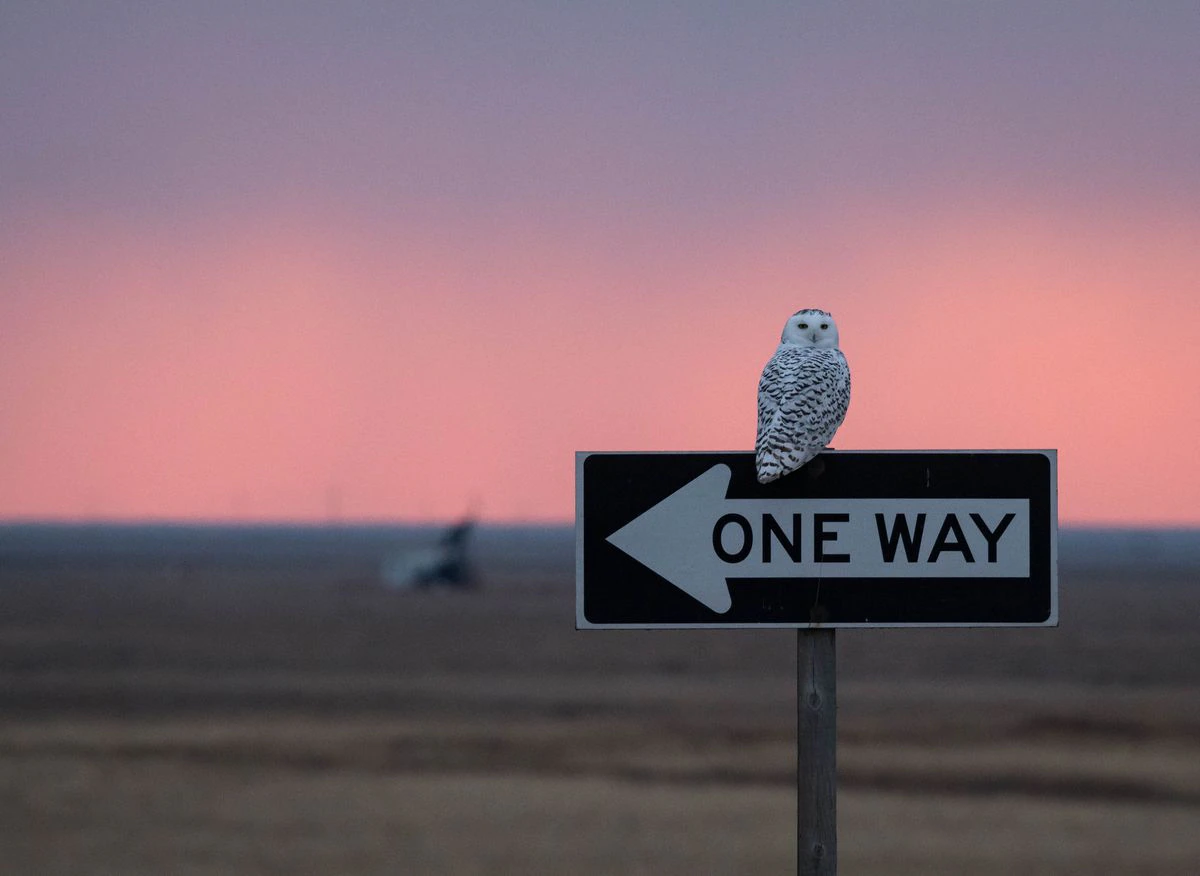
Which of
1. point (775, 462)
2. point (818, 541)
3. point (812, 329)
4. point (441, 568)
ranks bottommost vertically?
point (441, 568)

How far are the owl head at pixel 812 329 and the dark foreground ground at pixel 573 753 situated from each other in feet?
27.1

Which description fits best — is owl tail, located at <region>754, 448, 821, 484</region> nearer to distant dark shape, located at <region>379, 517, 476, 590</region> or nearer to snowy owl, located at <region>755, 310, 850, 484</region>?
snowy owl, located at <region>755, 310, 850, 484</region>

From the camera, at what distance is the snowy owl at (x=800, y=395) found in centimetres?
391

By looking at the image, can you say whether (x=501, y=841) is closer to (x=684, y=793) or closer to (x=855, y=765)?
(x=684, y=793)

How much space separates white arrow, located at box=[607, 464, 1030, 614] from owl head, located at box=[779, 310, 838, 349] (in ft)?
2.32

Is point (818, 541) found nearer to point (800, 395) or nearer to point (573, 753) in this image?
point (800, 395)

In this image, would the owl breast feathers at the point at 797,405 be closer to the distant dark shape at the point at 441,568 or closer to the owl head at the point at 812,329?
the owl head at the point at 812,329

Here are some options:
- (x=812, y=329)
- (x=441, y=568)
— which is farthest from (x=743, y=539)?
(x=441, y=568)

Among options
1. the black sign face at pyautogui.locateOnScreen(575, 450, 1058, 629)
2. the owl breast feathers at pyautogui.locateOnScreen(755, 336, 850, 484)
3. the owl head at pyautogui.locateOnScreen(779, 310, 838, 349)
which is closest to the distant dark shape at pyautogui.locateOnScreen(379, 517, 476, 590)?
the owl head at pyautogui.locateOnScreen(779, 310, 838, 349)

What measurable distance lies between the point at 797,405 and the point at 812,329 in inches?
28.1

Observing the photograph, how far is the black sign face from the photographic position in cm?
391

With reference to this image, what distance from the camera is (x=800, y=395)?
13.4 ft

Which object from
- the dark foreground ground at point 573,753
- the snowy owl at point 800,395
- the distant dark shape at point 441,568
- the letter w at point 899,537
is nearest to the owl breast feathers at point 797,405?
the snowy owl at point 800,395

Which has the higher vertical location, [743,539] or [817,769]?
[743,539]
